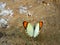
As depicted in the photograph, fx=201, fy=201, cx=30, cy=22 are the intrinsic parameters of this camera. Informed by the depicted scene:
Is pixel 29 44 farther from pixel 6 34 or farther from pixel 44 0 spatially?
pixel 44 0

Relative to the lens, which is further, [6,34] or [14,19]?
[14,19]

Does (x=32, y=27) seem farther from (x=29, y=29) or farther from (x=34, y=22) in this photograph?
(x=34, y=22)

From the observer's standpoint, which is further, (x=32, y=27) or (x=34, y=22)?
(x=34, y=22)

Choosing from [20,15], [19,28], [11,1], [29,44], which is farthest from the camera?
[11,1]

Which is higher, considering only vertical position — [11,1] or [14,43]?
[11,1]

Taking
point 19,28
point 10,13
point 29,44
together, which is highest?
point 10,13

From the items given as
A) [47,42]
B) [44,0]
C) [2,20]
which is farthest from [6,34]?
[44,0]

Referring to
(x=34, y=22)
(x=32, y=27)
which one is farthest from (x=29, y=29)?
(x=34, y=22)

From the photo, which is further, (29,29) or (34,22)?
(34,22)
